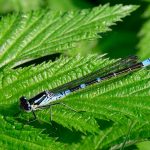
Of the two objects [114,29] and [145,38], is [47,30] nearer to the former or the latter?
[145,38]

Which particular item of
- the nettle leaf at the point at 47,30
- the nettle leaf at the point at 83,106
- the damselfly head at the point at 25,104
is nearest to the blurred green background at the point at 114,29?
the nettle leaf at the point at 47,30

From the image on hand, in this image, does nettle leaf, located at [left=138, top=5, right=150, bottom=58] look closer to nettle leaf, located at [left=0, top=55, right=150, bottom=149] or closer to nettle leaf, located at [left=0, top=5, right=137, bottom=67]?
nettle leaf, located at [left=0, top=5, right=137, bottom=67]

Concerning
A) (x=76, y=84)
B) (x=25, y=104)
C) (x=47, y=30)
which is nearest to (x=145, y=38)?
(x=47, y=30)

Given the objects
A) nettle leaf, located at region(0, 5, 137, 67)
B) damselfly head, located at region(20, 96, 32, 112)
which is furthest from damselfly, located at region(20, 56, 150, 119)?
nettle leaf, located at region(0, 5, 137, 67)

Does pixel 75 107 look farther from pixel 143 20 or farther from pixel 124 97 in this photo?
pixel 143 20

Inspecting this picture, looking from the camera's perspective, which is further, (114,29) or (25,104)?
(114,29)
